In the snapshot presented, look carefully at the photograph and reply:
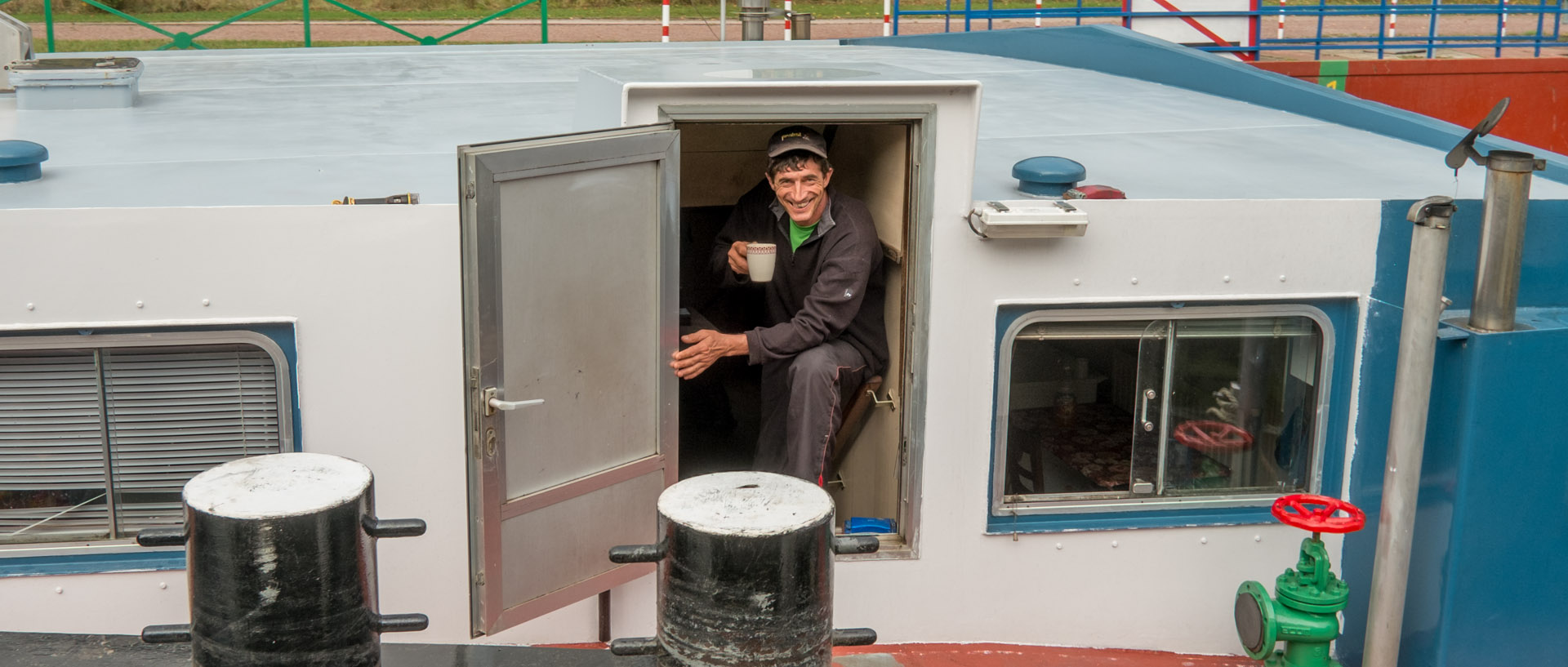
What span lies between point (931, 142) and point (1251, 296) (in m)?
1.46

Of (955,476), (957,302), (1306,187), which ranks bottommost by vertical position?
(955,476)

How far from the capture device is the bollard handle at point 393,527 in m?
3.97

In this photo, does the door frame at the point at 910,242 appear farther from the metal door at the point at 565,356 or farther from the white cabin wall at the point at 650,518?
the metal door at the point at 565,356

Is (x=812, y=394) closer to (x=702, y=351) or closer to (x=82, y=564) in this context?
(x=702, y=351)

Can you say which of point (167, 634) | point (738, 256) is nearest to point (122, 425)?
point (167, 634)

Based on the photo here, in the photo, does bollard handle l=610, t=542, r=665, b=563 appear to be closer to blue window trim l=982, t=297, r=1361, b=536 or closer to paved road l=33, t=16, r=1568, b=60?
blue window trim l=982, t=297, r=1361, b=536

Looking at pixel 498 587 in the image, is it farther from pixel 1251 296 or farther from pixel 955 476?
pixel 1251 296

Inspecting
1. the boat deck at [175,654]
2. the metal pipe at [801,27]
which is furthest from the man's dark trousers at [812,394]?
the metal pipe at [801,27]

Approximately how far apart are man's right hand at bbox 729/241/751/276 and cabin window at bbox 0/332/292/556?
176 centimetres

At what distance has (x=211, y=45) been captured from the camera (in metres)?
21.5

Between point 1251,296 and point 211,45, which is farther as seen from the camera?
point 211,45

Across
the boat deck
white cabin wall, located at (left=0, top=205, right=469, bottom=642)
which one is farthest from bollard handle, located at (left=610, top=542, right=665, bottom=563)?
white cabin wall, located at (left=0, top=205, right=469, bottom=642)

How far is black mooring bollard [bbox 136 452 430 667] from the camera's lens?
3.75 metres

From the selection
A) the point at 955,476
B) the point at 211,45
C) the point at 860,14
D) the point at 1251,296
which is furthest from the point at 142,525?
the point at 860,14
